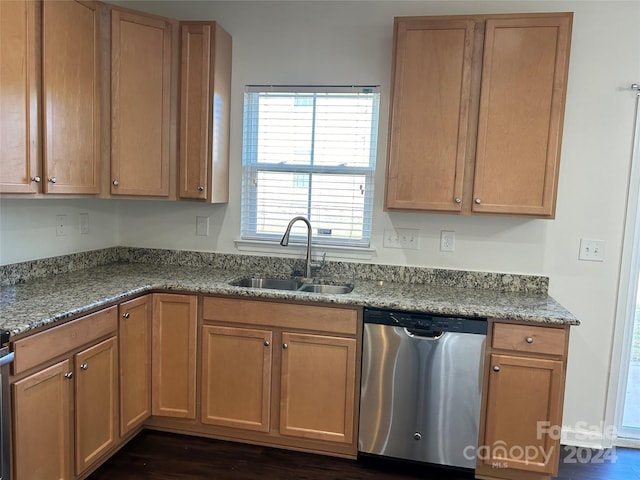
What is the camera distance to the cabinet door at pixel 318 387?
243 cm

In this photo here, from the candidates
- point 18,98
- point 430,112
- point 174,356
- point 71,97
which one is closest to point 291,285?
point 174,356

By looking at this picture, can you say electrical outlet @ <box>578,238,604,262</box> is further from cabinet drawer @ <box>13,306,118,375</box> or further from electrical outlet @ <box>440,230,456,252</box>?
cabinet drawer @ <box>13,306,118,375</box>

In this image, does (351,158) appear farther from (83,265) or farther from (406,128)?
(83,265)

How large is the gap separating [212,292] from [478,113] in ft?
5.52

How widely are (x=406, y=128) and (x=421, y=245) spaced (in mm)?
737

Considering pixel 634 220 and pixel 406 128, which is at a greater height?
pixel 406 128

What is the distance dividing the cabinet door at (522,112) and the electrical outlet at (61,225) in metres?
2.35

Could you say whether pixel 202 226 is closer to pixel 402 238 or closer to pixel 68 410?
pixel 402 238

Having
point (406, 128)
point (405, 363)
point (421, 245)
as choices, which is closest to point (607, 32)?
point (406, 128)

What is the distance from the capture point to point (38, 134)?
7.08 feet

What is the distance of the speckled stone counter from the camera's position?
1.99 metres

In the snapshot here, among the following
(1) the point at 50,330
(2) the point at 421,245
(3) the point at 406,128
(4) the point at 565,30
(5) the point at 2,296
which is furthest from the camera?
(2) the point at 421,245

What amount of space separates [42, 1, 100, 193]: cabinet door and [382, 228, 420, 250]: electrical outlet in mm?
1686

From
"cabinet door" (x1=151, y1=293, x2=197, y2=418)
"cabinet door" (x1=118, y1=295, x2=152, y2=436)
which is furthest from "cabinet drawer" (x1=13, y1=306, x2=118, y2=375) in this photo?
"cabinet door" (x1=151, y1=293, x2=197, y2=418)
